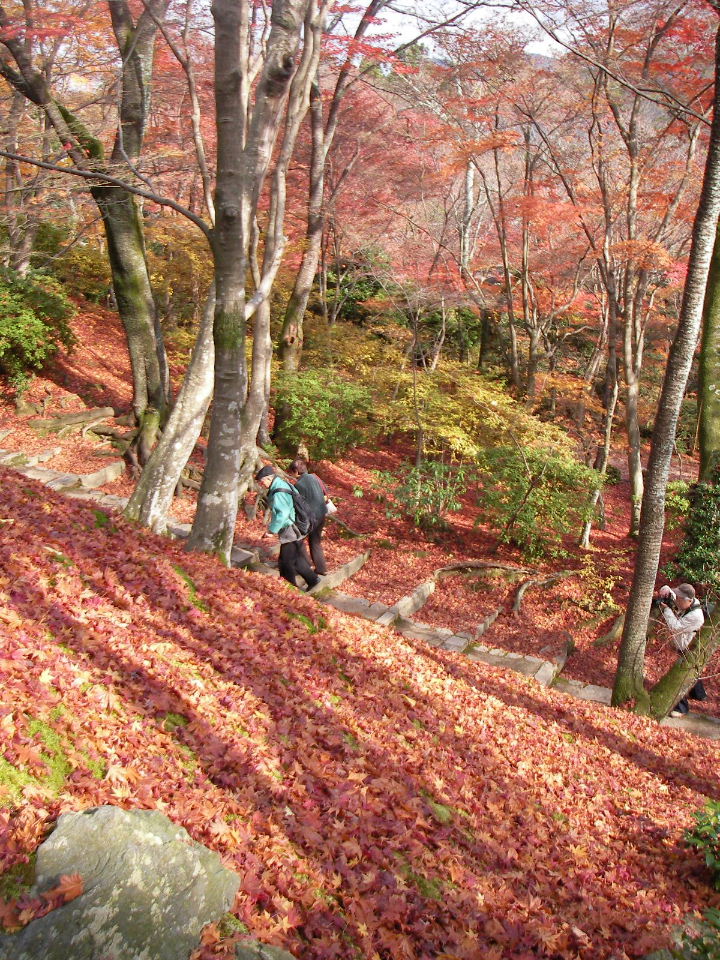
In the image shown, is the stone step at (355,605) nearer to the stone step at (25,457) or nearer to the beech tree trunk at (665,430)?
the beech tree trunk at (665,430)

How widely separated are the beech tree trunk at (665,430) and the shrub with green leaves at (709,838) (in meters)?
2.52

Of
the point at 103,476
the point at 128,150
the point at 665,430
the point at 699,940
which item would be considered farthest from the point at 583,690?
the point at 128,150

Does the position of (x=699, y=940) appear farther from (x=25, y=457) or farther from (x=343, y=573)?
(x=25, y=457)

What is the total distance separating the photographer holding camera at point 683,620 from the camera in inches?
270

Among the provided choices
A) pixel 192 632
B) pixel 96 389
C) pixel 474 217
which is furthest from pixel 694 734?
pixel 474 217

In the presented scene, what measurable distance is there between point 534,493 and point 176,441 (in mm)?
6497

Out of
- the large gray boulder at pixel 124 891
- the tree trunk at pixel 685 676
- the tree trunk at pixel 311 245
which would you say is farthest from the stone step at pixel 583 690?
the tree trunk at pixel 311 245

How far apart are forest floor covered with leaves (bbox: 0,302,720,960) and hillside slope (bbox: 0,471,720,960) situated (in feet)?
0.05

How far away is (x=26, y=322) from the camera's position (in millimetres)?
11078

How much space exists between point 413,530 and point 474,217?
628 inches

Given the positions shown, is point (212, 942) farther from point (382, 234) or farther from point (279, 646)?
point (382, 234)

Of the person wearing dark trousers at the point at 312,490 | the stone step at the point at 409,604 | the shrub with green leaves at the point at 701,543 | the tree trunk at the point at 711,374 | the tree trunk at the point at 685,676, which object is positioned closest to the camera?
the tree trunk at the point at 685,676

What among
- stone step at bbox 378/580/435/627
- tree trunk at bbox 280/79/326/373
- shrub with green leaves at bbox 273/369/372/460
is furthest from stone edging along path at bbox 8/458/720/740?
tree trunk at bbox 280/79/326/373

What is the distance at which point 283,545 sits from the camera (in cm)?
712
